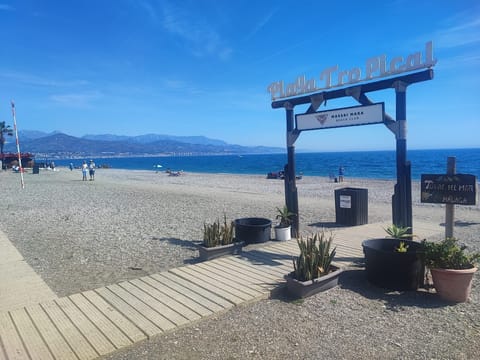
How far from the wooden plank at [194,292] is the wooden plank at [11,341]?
1.77m

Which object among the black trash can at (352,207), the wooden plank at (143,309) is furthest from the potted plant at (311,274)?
the black trash can at (352,207)

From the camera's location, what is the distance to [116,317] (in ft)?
11.9

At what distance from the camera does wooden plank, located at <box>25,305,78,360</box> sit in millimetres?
2994

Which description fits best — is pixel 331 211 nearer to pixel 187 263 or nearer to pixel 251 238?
pixel 251 238

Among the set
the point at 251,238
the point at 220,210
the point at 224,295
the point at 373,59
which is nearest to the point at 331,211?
the point at 220,210

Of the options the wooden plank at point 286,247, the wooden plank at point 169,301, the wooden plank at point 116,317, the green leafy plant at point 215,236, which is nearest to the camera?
the wooden plank at point 116,317

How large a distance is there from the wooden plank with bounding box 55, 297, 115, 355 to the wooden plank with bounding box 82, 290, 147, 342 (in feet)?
0.63

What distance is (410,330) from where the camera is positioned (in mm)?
3363

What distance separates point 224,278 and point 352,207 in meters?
5.29

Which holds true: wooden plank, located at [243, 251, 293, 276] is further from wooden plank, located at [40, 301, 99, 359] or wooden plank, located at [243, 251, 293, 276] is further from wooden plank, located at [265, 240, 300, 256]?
wooden plank, located at [40, 301, 99, 359]

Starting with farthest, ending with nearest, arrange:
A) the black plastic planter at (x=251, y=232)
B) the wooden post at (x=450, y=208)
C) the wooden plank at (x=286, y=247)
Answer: the black plastic planter at (x=251, y=232)
the wooden plank at (x=286, y=247)
the wooden post at (x=450, y=208)

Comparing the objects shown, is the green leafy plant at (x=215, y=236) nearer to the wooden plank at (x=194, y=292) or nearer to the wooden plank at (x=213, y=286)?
the wooden plank at (x=213, y=286)

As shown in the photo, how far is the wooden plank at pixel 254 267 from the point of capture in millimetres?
4832

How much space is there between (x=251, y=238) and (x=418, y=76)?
4119 mm
